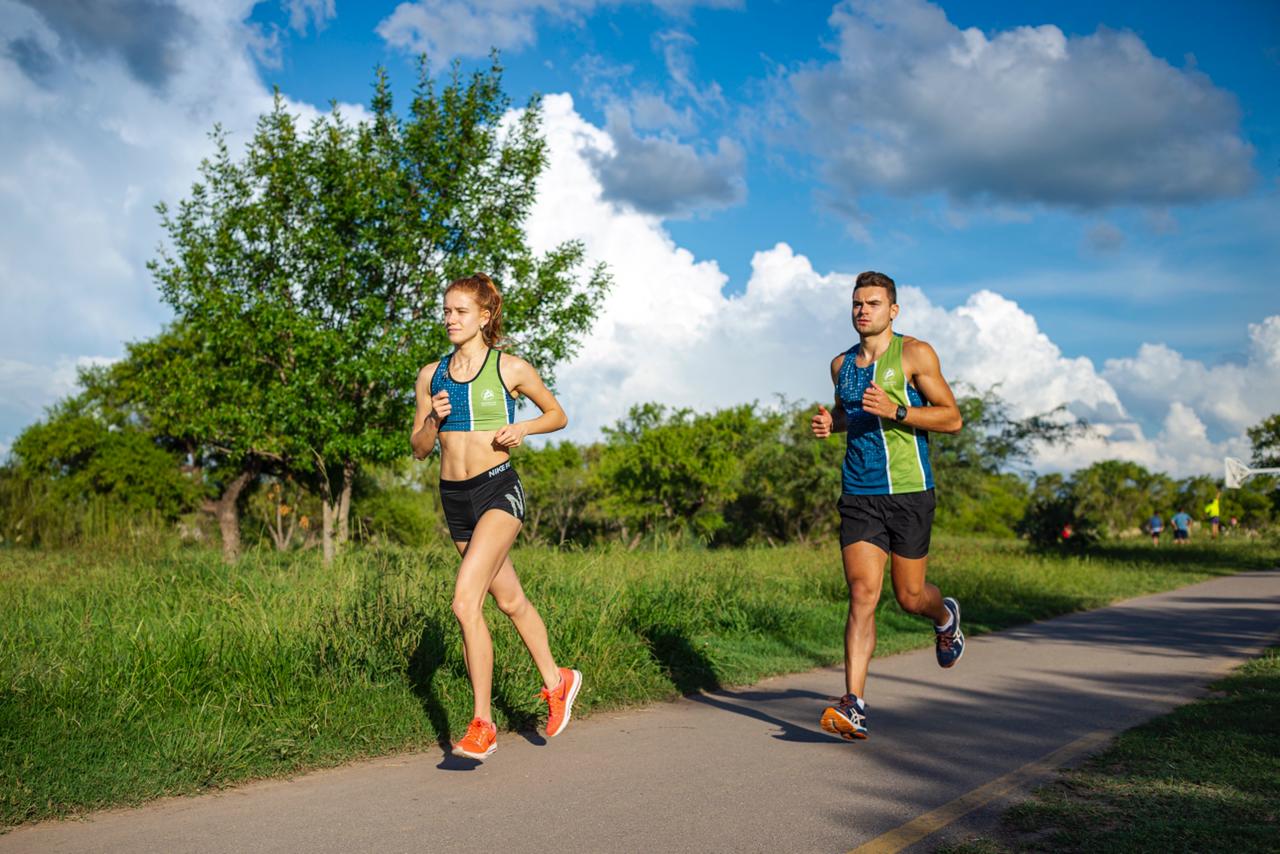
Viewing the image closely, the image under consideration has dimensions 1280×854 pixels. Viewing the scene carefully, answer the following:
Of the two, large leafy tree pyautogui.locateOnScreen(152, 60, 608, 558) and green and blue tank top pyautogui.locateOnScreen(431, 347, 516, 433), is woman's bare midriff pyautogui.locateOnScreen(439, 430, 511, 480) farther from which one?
large leafy tree pyautogui.locateOnScreen(152, 60, 608, 558)

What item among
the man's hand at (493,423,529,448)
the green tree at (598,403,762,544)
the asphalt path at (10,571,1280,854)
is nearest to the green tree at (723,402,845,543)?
the green tree at (598,403,762,544)

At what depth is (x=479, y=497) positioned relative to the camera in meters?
5.04

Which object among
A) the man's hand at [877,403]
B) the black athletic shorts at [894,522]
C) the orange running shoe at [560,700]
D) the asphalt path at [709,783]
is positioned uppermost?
the man's hand at [877,403]

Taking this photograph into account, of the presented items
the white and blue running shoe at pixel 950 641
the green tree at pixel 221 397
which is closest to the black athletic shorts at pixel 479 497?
the white and blue running shoe at pixel 950 641

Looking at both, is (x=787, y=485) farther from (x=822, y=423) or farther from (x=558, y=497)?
(x=822, y=423)

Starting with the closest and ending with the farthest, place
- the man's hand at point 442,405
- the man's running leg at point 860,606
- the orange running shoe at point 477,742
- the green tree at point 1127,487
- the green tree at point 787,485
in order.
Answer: the orange running shoe at point 477,742 → the man's hand at point 442,405 → the man's running leg at point 860,606 → the green tree at point 787,485 → the green tree at point 1127,487

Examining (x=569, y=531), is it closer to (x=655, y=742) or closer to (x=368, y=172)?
(x=368, y=172)

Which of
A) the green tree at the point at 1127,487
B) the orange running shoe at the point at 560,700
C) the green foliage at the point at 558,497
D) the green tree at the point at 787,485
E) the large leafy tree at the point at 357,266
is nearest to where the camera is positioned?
the orange running shoe at the point at 560,700

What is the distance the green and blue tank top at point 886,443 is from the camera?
5.57 meters

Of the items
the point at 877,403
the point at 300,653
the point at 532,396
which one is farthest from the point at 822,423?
the point at 300,653

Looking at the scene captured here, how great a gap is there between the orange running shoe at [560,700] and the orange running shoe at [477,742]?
52cm

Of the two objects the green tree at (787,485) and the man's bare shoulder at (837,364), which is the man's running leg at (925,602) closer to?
the man's bare shoulder at (837,364)

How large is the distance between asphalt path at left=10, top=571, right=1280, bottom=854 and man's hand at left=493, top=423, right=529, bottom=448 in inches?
60.3

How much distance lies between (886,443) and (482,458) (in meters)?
2.17
